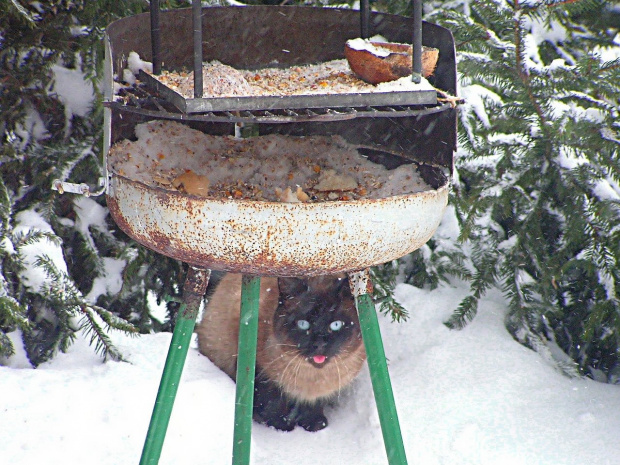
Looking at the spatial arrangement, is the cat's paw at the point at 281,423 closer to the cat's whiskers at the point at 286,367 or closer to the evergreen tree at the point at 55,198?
the cat's whiskers at the point at 286,367

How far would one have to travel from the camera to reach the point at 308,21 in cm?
193

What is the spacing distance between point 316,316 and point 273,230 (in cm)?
106

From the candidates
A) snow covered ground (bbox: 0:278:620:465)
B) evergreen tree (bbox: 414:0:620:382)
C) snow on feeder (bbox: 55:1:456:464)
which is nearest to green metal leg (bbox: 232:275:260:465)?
snow on feeder (bbox: 55:1:456:464)

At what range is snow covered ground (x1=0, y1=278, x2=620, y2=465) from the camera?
6.68ft

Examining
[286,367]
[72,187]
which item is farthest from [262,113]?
[286,367]

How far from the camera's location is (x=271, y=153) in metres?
1.90

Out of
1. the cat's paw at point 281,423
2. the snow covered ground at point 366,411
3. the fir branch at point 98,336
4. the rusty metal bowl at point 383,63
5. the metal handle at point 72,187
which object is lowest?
the cat's paw at point 281,423

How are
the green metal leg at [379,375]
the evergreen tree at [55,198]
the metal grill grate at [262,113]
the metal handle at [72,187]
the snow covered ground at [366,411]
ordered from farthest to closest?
1. the evergreen tree at [55,198]
2. the snow covered ground at [366,411]
3. the green metal leg at [379,375]
4. the metal handle at [72,187]
5. the metal grill grate at [262,113]

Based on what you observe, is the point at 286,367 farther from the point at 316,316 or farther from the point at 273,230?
the point at 273,230

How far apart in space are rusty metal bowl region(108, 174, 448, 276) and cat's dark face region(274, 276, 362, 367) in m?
0.94

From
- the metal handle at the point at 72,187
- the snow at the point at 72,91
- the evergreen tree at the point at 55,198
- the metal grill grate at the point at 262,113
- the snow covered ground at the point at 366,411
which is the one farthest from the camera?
the snow at the point at 72,91

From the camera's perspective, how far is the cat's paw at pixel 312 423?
8.42ft

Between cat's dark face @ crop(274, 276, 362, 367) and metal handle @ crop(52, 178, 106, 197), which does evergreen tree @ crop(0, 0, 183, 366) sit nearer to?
cat's dark face @ crop(274, 276, 362, 367)

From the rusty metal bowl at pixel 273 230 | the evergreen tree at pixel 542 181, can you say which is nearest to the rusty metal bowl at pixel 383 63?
the rusty metal bowl at pixel 273 230
